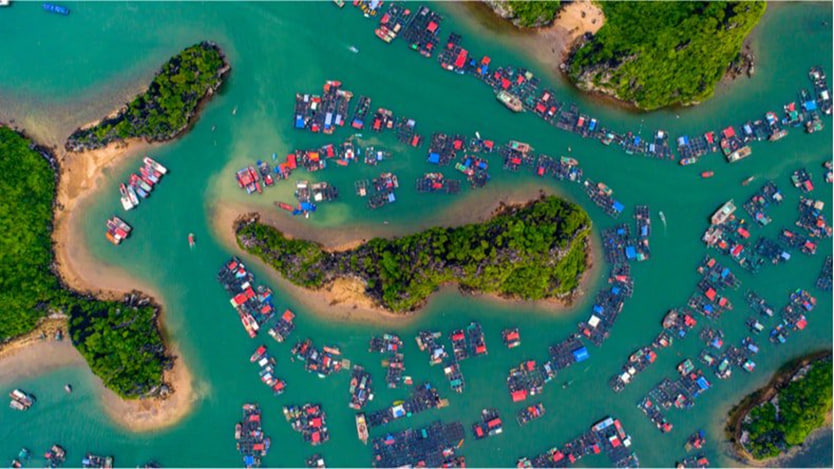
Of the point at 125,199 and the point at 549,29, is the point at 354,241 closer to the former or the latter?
the point at 125,199

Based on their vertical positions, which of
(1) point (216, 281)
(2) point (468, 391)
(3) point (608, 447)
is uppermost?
(3) point (608, 447)

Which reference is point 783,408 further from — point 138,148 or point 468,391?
point 138,148

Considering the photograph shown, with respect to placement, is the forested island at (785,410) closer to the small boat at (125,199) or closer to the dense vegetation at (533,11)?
the dense vegetation at (533,11)

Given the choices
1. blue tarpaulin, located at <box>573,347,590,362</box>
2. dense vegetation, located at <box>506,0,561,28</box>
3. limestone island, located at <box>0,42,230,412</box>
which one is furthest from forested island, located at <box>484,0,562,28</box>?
blue tarpaulin, located at <box>573,347,590,362</box>

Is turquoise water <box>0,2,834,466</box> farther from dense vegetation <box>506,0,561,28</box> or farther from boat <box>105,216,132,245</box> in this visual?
dense vegetation <box>506,0,561,28</box>

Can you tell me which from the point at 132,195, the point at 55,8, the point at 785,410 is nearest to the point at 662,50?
the point at 785,410

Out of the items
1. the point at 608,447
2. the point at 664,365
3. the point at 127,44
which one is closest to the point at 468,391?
the point at 608,447
